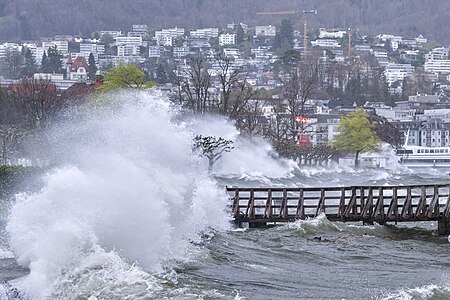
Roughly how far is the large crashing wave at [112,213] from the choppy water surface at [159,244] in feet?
0.12

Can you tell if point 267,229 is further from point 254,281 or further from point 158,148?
point 254,281

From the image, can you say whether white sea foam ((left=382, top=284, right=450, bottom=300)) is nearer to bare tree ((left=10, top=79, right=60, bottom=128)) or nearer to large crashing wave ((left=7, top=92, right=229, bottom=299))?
large crashing wave ((left=7, top=92, right=229, bottom=299))

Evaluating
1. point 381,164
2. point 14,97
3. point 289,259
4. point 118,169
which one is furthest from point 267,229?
point 381,164

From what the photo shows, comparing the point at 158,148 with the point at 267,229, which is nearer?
the point at 158,148

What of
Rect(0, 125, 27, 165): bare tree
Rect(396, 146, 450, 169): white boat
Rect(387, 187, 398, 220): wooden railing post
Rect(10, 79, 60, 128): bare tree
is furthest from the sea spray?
Rect(396, 146, 450, 169): white boat

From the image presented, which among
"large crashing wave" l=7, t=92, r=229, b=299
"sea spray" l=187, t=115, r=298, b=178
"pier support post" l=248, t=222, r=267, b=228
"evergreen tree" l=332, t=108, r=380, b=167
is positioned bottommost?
"evergreen tree" l=332, t=108, r=380, b=167

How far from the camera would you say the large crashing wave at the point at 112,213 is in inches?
1129

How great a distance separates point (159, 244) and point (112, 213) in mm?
2052

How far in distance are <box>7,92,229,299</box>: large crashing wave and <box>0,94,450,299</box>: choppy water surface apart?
0.04m

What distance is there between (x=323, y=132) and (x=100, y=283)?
151 m

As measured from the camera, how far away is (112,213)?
3138cm

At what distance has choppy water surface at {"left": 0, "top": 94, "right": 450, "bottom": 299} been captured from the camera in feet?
95.0

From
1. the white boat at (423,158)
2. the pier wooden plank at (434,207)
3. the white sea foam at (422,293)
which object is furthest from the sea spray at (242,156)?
the white sea foam at (422,293)

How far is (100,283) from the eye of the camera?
1113 inches
